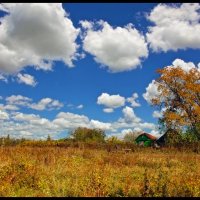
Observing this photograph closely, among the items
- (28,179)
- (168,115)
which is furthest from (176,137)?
(28,179)

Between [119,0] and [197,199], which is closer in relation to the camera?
[119,0]

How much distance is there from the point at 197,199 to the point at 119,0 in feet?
14.9

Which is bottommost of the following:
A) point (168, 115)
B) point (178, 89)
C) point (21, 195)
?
point (21, 195)

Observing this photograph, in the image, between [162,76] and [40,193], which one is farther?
[162,76]

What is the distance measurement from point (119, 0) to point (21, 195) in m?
5.17

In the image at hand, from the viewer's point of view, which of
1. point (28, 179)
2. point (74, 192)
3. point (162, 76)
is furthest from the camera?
point (162, 76)

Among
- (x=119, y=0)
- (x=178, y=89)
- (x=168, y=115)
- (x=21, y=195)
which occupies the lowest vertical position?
(x=21, y=195)

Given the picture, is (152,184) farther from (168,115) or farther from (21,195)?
(168,115)

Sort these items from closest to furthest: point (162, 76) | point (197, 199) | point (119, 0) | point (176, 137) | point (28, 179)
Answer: point (119, 0), point (197, 199), point (28, 179), point (176, 137), point (162, 76)

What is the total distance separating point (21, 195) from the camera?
9.24 m

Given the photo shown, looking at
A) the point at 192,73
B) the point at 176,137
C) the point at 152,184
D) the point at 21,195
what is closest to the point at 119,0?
the point at 152,184

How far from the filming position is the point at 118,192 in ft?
30.3

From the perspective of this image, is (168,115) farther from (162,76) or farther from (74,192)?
(74,192)

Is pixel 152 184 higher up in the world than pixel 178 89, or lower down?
lower down
